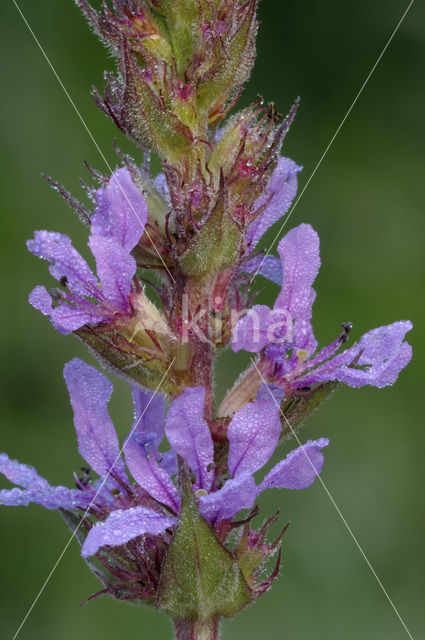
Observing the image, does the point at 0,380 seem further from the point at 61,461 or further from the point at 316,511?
the point at 316,511

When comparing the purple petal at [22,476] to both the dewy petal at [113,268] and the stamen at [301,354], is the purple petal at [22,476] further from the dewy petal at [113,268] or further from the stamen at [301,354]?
the stamen at [301,354]

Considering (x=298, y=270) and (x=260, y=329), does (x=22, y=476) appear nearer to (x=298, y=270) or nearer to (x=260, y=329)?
(x=260, y=329)

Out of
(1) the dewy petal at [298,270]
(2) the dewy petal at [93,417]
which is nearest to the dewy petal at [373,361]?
(1) the dewy petal at [298,270]

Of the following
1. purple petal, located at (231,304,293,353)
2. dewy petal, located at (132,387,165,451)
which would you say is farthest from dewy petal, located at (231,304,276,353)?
dewy petal, located at (132,387,165,451)

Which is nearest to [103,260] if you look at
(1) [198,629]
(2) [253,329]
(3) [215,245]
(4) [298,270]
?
(3) [215,245]

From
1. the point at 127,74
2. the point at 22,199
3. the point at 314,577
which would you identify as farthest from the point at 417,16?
the point at 127,74
